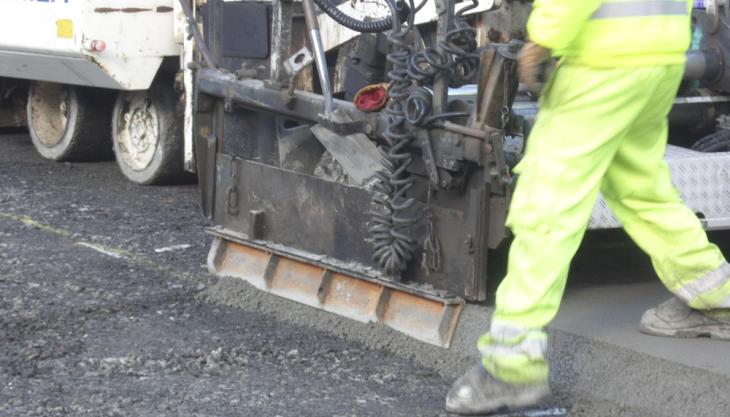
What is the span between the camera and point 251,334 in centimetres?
526

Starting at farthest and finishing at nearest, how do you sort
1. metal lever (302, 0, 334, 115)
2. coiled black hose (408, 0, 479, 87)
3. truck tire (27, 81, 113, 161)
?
truck tire (27, 81, 113, 161), metal lever (302, 0, 334, 115), coiled black hose (408, 0, 479, 87)

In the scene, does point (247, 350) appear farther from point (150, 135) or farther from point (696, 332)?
point (150, 135)

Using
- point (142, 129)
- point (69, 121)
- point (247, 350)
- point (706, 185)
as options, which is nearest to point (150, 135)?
point (142, 129)

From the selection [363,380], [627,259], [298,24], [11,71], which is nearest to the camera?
[363,380]

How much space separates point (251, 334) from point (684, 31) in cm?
206

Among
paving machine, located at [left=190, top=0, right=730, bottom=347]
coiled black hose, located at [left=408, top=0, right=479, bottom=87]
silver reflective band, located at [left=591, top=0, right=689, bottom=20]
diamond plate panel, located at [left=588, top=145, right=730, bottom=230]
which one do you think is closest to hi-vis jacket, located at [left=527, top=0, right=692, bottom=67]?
silver reflective band, located at [left=591, top=0, right=689, bottom=20]

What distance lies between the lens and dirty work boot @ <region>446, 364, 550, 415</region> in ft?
13.5

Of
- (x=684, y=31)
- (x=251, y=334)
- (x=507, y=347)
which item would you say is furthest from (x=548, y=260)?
(x=251, y=334)

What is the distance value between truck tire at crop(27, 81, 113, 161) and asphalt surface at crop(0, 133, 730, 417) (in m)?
2.32

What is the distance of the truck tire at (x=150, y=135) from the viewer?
328 inches

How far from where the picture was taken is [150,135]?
845 centimetres

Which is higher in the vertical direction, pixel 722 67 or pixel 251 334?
pixel 722 67

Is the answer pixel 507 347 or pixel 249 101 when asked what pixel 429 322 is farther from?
pixel 249 101

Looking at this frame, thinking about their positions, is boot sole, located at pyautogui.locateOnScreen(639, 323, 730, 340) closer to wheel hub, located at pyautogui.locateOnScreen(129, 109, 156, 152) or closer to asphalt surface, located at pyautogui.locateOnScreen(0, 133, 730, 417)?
asphalt surface, located at pyautogui.locateOnScreen(0, 133, 730, 417)
